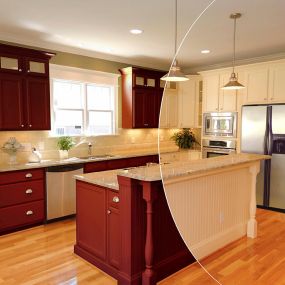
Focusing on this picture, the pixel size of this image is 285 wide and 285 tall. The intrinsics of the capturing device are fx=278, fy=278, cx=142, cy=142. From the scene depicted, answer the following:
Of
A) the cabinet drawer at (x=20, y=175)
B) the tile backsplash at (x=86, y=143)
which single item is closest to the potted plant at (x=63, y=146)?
the tile backsplash at (x=86, y=143)

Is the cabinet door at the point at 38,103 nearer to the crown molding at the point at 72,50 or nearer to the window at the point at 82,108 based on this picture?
the window at the point at 82,108

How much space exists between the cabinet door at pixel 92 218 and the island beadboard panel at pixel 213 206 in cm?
122

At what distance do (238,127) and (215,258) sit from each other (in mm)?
571

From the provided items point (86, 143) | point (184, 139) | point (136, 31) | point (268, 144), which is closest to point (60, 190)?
point (86, 143)

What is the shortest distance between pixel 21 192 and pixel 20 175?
21 centimetres

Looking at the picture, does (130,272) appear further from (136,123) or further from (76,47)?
(76,47)

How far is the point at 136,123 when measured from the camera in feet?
15.5

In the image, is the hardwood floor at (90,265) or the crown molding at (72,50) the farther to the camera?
the crown molding at (72,50)

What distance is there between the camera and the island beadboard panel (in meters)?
1.19

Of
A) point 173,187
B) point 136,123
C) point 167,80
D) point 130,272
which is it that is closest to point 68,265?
point 130,272

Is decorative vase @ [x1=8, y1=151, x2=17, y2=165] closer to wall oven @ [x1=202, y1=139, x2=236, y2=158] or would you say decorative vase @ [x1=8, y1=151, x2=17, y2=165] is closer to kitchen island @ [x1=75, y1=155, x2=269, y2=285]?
kitchen island @ [x1=75, y1=155, x2=269, y2=285]

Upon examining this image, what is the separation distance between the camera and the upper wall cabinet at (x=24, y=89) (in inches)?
132

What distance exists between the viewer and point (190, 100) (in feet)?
3.93

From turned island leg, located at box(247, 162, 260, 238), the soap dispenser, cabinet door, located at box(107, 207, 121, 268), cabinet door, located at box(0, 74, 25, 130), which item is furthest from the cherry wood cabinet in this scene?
turned island leg, located at box(247, 162, 260, 238)
